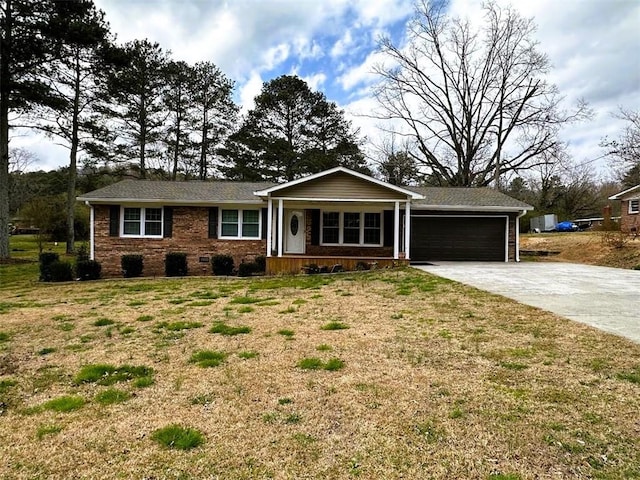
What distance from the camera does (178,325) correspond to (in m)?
6.09

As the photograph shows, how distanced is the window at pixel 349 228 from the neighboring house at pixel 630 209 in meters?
15.8

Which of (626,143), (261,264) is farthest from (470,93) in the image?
(261,264)

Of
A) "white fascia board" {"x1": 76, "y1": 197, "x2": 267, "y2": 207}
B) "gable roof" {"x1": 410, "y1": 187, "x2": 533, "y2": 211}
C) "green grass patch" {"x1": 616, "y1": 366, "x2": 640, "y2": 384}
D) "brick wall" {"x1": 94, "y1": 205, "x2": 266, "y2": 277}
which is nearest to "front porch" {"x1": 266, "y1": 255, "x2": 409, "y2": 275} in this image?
"brick wall" {"x1": 94, "y1": 205, "x2": 266, "y2": 277}

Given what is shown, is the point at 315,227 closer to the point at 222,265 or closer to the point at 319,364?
the point at 222,265

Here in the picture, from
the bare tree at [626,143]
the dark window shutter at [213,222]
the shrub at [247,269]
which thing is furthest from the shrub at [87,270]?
the bare tree at [626,143]

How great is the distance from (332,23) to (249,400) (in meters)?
15.4

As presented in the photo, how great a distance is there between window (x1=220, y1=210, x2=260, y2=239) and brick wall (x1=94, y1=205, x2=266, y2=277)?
0.28 meters

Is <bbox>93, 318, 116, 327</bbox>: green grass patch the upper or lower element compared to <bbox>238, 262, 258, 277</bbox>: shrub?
lower

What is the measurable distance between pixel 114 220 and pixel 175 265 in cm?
327

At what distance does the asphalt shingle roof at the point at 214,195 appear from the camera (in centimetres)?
1484

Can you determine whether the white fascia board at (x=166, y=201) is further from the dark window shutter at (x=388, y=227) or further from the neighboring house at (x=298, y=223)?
the dark window shutter at (x=388, y=227)

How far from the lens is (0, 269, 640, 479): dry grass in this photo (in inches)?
102

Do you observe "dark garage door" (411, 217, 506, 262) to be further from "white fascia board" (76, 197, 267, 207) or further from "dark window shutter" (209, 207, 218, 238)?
"dark window shutter" (209, 207, 218, 238)

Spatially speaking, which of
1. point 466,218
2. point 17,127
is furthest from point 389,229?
point 17,127
